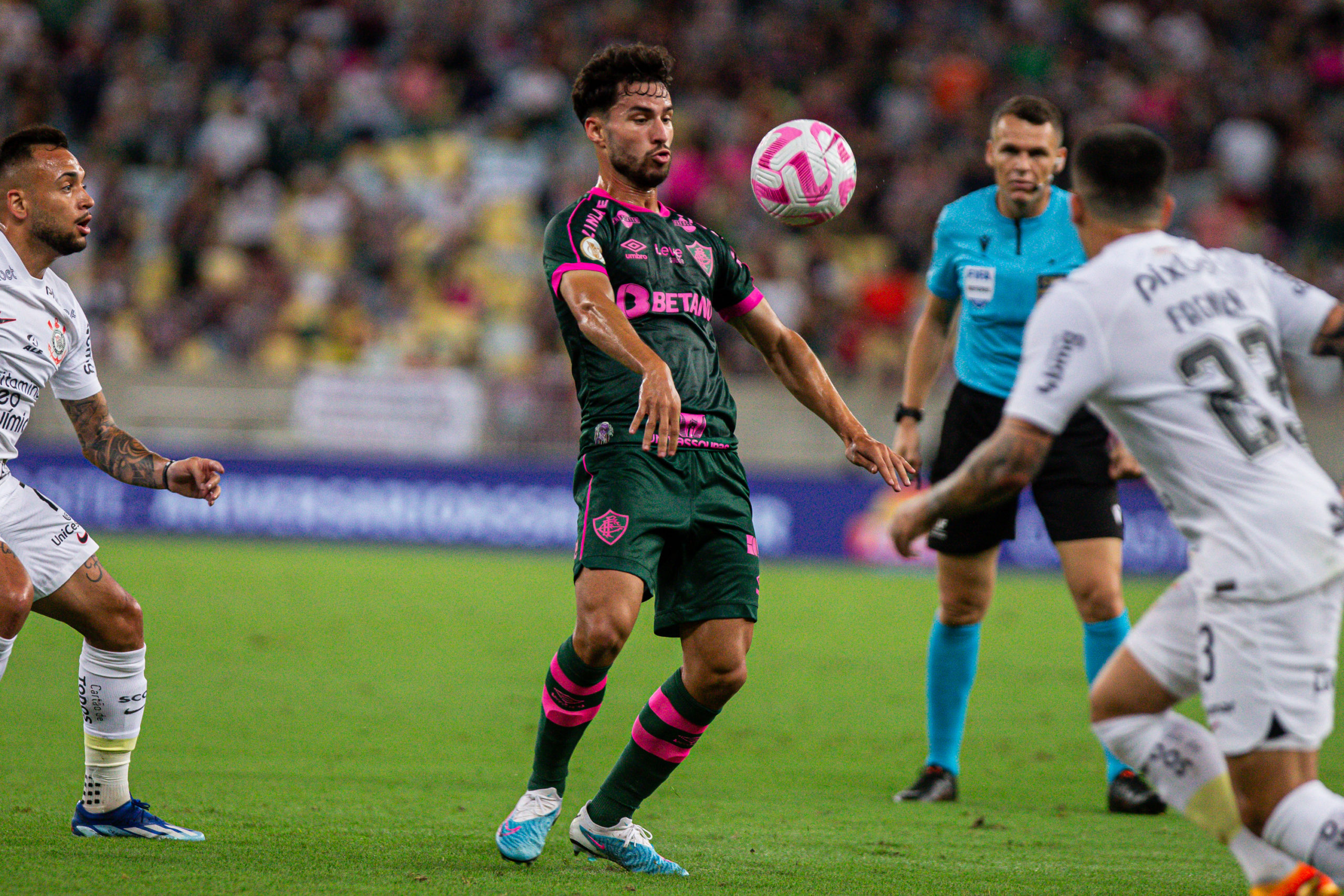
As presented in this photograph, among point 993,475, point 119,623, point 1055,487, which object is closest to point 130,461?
point 119,623

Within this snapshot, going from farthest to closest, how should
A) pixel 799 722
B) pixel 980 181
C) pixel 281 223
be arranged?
1. pixel 281 223
2. pixel 980 181
3. pixel 799 722

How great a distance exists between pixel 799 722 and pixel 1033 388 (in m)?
4.53

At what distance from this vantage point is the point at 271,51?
19969 mm

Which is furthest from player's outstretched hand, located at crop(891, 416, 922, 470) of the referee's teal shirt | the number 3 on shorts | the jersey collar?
the number 3 on shorts

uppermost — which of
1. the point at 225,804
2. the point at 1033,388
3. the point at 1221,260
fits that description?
the point at 1221,260

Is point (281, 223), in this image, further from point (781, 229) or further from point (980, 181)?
point (980, 181)

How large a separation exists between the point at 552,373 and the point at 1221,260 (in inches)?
457

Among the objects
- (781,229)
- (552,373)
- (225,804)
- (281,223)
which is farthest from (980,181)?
(225,804)

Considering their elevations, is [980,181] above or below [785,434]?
above

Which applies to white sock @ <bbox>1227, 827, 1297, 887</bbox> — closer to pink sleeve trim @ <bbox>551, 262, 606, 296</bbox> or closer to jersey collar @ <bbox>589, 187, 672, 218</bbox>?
pink sleeve trim @ <bbox>551, 262, 606, 296</bbox>

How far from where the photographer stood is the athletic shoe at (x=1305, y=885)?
11.4 feet

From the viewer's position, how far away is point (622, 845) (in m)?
4.76

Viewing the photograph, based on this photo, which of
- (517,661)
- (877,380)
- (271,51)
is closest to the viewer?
(517,661)

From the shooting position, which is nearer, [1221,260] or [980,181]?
[1221,260]
